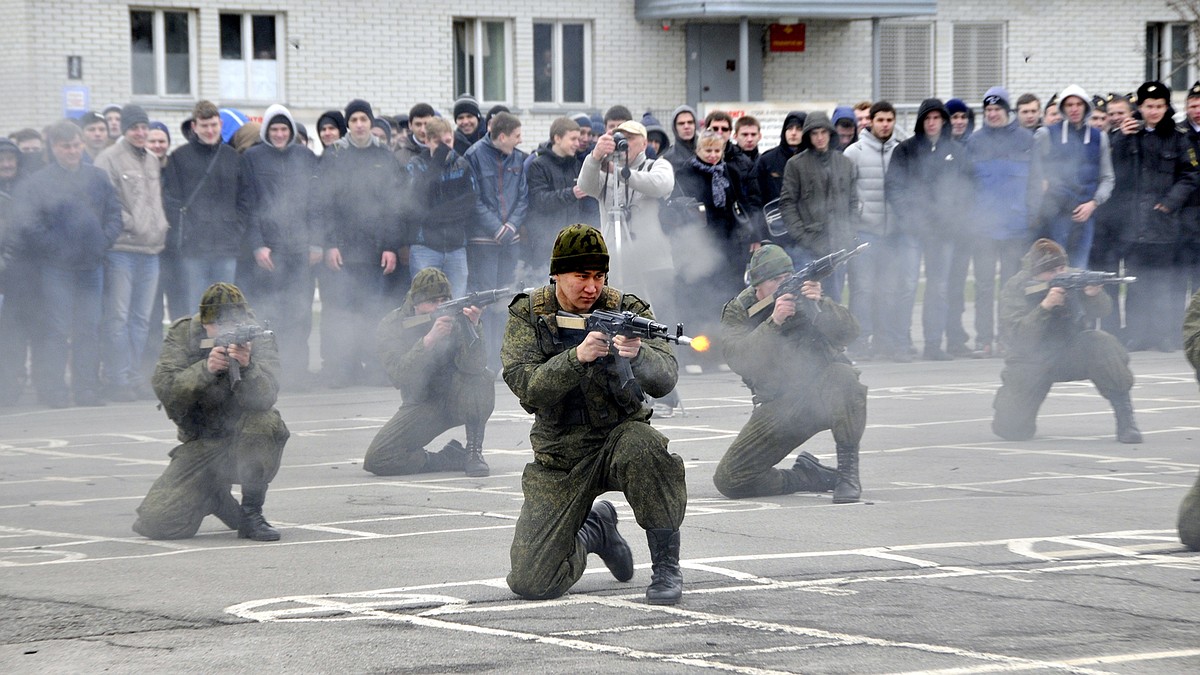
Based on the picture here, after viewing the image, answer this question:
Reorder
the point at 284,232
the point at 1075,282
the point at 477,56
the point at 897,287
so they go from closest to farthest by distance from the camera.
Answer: the point at 1075,282
the point at 284,232
the point at 897,287
the point at 477,56

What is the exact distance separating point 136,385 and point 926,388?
675 cm

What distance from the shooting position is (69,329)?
1420cm

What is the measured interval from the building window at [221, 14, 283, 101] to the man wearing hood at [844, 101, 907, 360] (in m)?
13.0

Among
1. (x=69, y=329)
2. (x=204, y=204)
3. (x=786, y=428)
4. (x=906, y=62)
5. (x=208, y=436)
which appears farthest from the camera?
(x=906, y=62)

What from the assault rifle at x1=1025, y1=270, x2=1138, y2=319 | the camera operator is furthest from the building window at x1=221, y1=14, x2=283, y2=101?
the assault rifle at x1=1025, y1=270, x2=1138, y2=319

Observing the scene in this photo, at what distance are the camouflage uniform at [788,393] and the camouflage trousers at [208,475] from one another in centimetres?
260

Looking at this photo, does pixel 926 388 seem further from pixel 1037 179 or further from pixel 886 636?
pixel 886 636

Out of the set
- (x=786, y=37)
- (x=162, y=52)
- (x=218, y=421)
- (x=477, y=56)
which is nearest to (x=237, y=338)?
(x=218, y=421)

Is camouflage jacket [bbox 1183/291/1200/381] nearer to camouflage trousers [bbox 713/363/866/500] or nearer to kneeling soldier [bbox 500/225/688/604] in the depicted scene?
camouflage trousers [bbox 713/363/866/500]

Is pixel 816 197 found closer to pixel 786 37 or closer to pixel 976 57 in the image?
pixel 786 37

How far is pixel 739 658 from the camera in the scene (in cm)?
611

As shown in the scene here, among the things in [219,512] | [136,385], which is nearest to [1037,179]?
[136,385]

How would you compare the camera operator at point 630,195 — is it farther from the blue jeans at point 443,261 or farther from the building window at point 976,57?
the building window at point 976,57

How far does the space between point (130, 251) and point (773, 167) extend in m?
5.82
